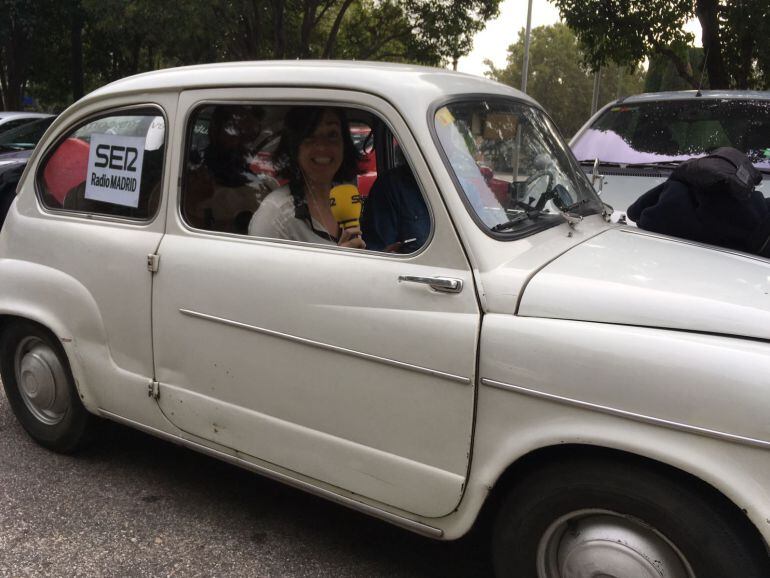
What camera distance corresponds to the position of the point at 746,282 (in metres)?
2.21

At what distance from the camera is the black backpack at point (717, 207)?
288 centimetres

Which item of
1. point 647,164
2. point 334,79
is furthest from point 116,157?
point 647,164

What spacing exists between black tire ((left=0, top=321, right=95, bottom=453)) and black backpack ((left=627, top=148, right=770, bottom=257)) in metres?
2.80

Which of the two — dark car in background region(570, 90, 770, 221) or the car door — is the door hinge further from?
dark car in background region(570, 90, 770, 221)

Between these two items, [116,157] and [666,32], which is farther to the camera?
[666,32]

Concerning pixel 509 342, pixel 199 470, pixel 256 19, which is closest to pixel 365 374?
pixel 509 342

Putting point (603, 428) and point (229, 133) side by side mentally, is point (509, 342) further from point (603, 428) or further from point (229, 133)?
point (229, 133)

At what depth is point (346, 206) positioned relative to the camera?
9.75ft

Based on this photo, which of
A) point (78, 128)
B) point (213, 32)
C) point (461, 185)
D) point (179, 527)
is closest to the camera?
point (461, 185)

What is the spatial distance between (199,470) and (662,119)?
14.1ft

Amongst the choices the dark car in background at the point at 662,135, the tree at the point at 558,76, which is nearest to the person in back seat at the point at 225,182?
the dark car in background at the point at 662,135

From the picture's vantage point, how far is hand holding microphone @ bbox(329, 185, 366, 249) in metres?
2.88

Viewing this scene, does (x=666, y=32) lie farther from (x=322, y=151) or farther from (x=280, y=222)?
(x=280, y=222)

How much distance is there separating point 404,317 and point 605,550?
0.90m
